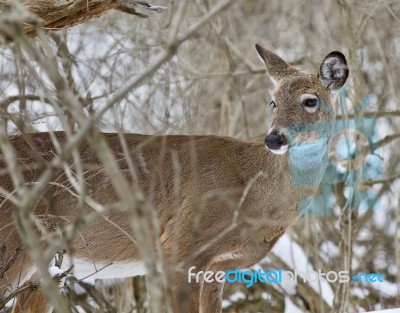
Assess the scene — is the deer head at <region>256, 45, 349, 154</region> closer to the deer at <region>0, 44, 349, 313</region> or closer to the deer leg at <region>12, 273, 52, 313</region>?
the deer at <region>0, 44, 349, 313</region>

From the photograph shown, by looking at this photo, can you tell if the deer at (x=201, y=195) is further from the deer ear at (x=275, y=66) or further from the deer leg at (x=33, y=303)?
the deer ear at (x=275, y=66)

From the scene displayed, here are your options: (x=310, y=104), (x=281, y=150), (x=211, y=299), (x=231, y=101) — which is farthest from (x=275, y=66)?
(x=231, y=101)

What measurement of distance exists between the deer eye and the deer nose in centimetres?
40

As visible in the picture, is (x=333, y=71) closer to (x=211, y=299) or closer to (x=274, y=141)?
(x=274, y=141)

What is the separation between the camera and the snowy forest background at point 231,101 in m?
7.41

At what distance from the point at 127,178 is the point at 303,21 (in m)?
5.98

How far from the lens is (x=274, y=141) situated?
17.6ft

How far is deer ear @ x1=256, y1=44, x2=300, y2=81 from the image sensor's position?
244 inches

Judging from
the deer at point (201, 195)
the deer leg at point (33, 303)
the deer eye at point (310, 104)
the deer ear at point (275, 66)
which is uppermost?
the deer ear at point (275, 66)

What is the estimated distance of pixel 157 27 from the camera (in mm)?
7367

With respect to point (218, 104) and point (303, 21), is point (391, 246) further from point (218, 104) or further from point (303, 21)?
point (303, 21)

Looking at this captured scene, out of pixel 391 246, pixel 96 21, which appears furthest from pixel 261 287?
pixel 96 21

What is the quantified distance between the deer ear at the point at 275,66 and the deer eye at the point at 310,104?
50cm

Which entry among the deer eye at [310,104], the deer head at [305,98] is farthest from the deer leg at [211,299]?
the deer eye at [310,104]
